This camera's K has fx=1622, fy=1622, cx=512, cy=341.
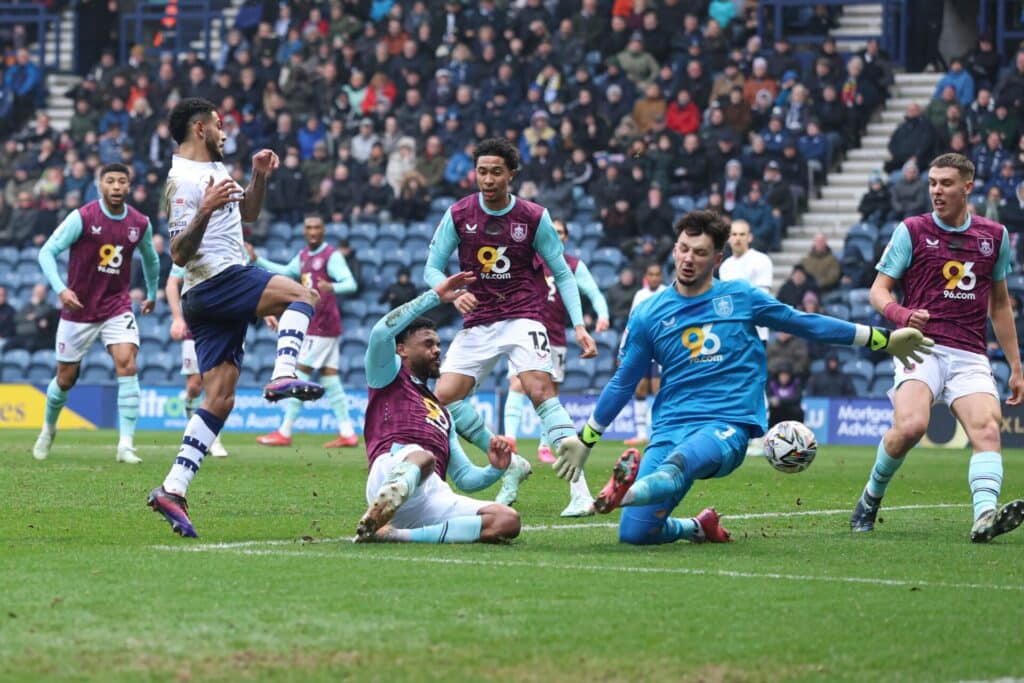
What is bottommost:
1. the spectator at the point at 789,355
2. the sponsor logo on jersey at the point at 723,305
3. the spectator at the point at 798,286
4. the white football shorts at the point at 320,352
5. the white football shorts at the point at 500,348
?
the spectator at the point at 789,355

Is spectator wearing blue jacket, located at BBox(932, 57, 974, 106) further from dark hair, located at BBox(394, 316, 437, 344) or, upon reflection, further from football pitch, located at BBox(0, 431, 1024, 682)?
dark hair, located at BBox(394, 316, 437, 344)

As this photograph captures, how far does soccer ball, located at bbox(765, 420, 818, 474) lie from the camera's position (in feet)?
28.7

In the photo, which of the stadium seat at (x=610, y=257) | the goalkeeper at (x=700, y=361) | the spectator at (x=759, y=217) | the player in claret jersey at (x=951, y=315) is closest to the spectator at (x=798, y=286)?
the spectator at (x=759, y=217)

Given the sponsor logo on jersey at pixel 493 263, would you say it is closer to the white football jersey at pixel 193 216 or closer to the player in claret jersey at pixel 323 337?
the white football jersey at pixel 193 216

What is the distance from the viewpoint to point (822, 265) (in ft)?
78.9

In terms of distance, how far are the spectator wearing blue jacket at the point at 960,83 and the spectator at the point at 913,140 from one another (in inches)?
32.0

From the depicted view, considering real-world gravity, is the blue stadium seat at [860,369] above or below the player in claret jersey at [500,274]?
below

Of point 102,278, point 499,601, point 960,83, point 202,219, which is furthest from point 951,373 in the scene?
point 960,83

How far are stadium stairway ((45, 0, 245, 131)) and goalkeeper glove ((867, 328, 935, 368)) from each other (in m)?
27.8

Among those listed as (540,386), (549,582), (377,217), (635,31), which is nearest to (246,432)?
(377,217)

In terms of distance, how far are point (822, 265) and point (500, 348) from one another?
45.8ft

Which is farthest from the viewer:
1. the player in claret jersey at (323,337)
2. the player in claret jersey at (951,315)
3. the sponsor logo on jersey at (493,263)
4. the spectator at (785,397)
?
the spectator at (785,397)

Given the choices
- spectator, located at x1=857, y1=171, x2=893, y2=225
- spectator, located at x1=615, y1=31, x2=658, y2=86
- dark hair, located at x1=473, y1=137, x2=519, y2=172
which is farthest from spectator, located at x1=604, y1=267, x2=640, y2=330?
dark hair, located at x1=473, y1=137, x2=519, y2=172

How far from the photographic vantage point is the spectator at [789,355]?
2311cm
